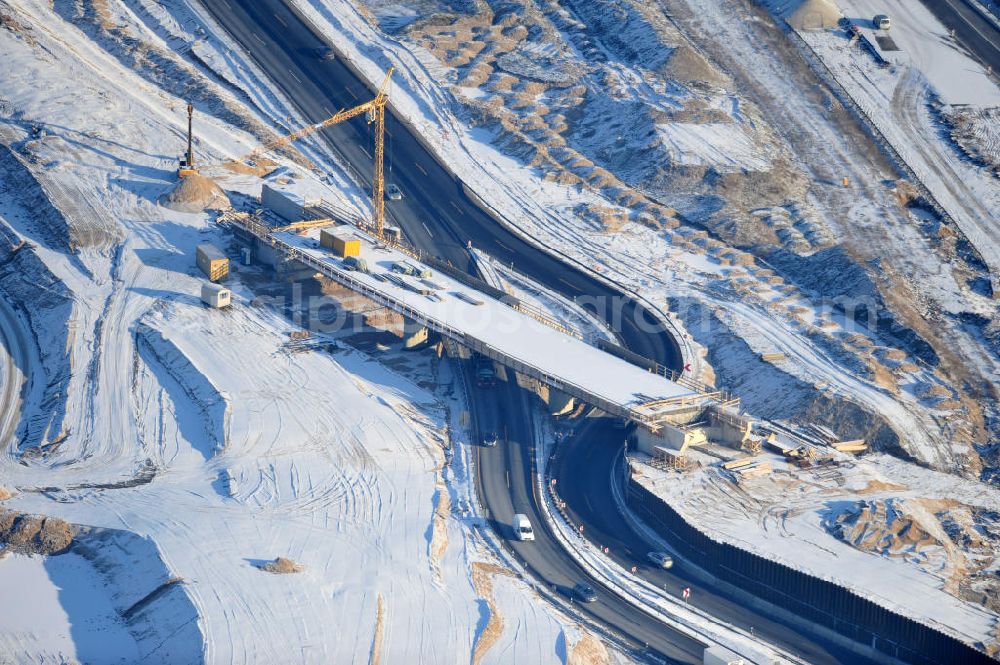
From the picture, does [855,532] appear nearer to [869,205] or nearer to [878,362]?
[878,362]

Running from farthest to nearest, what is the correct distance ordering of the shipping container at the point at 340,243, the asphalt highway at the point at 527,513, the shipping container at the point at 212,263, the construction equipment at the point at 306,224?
the construction equipment at the point at 306,224 → the shipping container at the point at 340,243 → the shipping container at the point at 212,263 → the asphalt highway at the point at 527,513

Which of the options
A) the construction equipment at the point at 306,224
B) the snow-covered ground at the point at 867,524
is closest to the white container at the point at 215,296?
the construction equipment at the point at 306,224

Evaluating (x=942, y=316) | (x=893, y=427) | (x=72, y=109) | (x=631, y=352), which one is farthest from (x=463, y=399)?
(x=72, y=109)

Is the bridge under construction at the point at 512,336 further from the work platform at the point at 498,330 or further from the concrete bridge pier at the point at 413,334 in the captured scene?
the concrete bridge pier at the point at 413,334

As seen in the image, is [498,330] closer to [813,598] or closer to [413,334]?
[413,334]

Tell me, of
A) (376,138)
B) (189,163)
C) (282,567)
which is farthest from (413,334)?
(376,138)

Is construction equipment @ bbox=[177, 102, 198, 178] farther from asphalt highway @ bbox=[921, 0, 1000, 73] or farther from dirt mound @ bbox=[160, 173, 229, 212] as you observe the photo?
asphalt highway @ bbox=[921, 0, 1000, 73]
